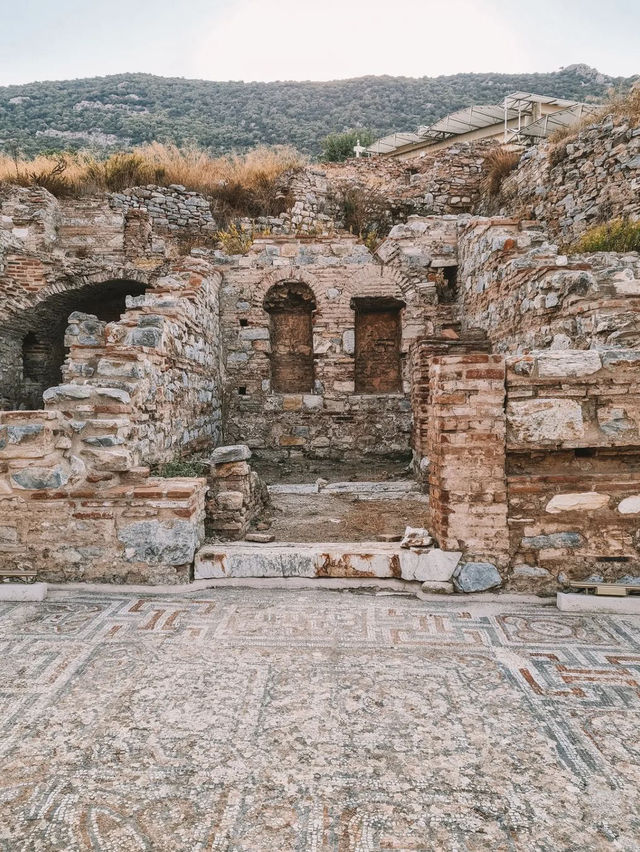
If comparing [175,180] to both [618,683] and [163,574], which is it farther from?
[618,683]

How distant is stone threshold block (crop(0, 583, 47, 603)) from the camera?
364 centimetres

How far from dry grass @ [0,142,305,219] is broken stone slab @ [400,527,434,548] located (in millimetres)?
10856

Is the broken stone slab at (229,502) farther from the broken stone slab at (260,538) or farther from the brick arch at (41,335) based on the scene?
the brick arch at (41,335)

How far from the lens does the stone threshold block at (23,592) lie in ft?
12.0

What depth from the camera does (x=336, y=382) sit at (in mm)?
9383

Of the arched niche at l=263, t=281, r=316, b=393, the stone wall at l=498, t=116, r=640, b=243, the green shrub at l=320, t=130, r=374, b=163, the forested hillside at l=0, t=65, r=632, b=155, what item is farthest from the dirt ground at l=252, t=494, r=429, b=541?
the forested hillside at l=0, t=65, r=632, b=155

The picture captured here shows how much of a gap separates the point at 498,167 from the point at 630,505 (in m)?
12.4

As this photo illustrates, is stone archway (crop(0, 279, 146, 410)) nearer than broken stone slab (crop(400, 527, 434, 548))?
No

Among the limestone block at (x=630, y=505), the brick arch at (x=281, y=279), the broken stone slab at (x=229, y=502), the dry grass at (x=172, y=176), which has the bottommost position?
the broken stone slab at (x=229, y=502)

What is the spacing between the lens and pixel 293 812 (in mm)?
1788

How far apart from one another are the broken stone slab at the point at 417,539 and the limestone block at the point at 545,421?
0.97 metres

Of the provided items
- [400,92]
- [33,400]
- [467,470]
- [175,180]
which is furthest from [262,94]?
[467,470]

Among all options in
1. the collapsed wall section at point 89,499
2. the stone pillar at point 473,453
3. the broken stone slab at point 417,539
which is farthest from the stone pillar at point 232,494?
the stone pillar at point 473,453

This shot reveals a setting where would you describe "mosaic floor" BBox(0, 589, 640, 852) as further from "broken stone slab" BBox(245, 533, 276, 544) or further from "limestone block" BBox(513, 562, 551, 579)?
"broken stone slab" BBox(245, 533, 276, 544)
